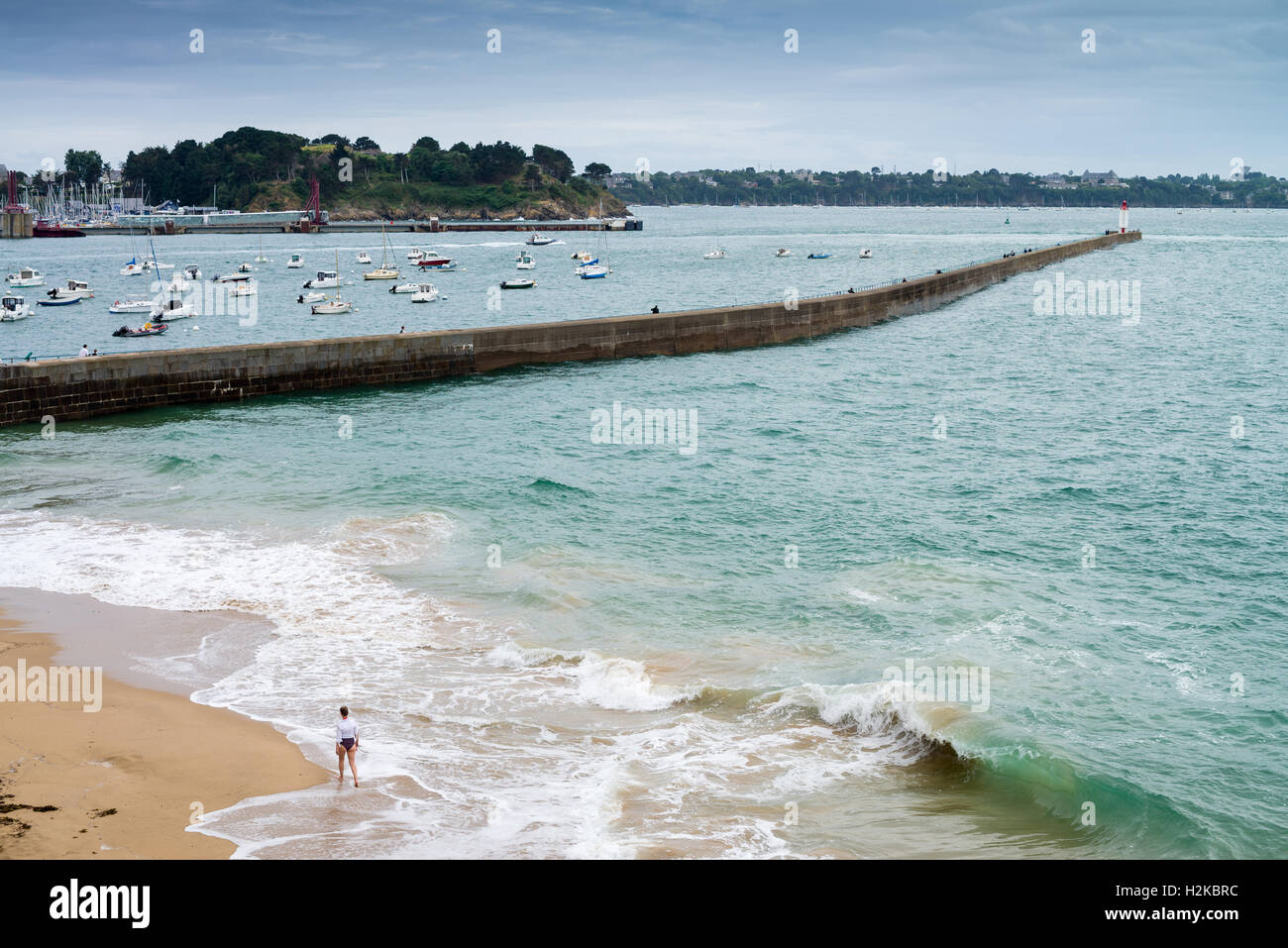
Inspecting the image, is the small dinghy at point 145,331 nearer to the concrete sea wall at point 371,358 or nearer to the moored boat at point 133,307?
the moored boat at point 133,307

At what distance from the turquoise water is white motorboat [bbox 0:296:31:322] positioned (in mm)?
47329

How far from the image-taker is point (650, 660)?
19.7m

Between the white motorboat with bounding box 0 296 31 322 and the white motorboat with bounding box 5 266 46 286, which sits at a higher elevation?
the white motorboat with bounding box 5 266 46 286

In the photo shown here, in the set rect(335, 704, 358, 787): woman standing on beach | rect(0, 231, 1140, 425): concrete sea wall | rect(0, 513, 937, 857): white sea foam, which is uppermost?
rect(0, 231, 1140, 425): concrete sea wall

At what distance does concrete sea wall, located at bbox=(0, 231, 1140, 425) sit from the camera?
39.0 m

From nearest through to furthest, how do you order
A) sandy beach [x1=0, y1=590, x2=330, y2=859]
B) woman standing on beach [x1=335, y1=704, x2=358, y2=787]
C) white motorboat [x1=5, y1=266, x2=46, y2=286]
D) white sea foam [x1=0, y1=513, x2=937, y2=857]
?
sandy beach [x1=0, y1=590, x2=330, y2=859] → white sea foam [x1=0, y1=513, x2=937, y2=857] → woman standing on beach [x1=335, y1=704, x2=358, y2=787] → white motorboat [x1=5, y1=266, x2=46, y2=286]

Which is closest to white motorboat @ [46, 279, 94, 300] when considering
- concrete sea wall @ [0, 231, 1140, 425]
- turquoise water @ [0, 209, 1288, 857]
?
concrete sea wall @ [0, 231, 1140, 425]

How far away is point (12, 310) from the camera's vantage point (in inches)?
3142

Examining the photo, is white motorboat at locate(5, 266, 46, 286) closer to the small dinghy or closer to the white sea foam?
the small dinghy

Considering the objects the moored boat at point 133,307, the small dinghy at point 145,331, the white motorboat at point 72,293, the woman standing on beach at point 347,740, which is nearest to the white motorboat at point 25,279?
the white motorboat at point 72,293

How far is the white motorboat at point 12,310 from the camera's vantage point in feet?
260

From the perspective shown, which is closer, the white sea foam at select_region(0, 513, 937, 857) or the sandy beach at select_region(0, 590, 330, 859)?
the sandy beach at select_region(0, 590, 330, 859)

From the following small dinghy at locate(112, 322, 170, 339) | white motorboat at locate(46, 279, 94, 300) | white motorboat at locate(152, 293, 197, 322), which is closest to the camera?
small dinghy at locate(112, 322, 170, 339)
